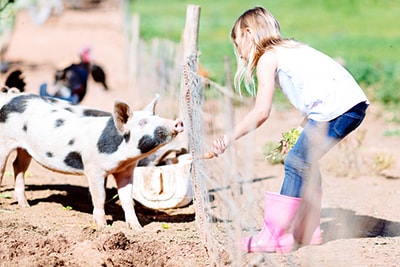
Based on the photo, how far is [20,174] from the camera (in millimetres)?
6512

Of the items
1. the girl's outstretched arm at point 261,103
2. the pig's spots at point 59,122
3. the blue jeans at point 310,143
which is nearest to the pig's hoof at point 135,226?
the pig's spots at point 59,122

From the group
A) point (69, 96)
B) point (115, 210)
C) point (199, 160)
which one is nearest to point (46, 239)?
point (199, 160)

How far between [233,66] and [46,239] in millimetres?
10238

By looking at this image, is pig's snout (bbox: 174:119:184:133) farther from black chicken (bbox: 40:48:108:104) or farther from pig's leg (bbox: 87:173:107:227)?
black chicken (bbox: 40:48:108:104)

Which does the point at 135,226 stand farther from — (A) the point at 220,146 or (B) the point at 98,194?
(A) the point at 220,146

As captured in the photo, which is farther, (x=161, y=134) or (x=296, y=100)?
(x=161, y=134)

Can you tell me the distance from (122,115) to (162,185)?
110 cm

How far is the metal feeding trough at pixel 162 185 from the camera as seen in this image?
6.59 m

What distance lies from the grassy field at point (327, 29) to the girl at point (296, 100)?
8.70 metres

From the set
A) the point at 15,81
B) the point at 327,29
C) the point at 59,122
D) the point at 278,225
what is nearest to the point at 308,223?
the point at 278,225

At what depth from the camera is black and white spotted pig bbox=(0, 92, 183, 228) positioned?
5.65 metres

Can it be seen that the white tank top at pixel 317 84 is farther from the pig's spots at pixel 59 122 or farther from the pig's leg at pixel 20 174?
the pig's leg at pixel 20 174

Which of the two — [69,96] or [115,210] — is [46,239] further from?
[69,96]

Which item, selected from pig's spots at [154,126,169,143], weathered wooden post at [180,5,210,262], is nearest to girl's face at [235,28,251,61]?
weathered wooden post at [180,5,210,262]
